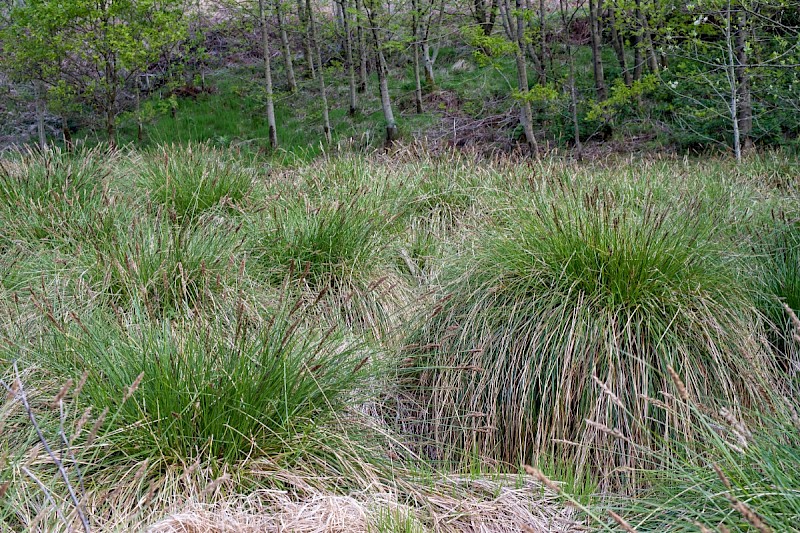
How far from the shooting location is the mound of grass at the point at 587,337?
3.36 m

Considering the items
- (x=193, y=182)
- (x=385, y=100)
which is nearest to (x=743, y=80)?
(x=385, y=100)

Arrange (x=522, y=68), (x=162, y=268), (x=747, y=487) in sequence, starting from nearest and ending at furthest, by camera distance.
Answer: (x=747, y=487)
(x=162, y=268)
(x=522, y=68)

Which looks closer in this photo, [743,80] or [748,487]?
[748,487]

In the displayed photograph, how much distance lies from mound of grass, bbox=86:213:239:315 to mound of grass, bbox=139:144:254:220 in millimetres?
1155

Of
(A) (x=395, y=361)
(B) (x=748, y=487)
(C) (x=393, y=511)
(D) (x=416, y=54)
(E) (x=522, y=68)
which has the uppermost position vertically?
(D) (x=416, y=54)

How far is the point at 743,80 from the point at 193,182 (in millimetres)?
7872

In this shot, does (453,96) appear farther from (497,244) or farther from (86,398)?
(86,398)

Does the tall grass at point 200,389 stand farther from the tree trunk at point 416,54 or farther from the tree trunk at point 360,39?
the tree trunk at point 416,54

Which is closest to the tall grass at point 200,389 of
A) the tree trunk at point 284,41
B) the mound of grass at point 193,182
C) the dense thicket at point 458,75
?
the mound of grass at point 193,182

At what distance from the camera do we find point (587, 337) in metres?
3.43

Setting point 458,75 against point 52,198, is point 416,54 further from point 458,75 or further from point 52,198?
point 52,198

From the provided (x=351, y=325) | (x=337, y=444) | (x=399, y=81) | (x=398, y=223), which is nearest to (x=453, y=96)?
(x=399, y=81)

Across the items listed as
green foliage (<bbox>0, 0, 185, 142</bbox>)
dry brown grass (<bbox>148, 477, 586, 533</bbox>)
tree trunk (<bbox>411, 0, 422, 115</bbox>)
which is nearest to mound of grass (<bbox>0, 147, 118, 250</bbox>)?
dry brown grass (<bbox>148, 477, 586, 533</bbox>)

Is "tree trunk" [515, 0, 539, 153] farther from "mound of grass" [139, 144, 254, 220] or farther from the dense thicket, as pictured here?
"mound of grass" [139, 144, 254, 220]
